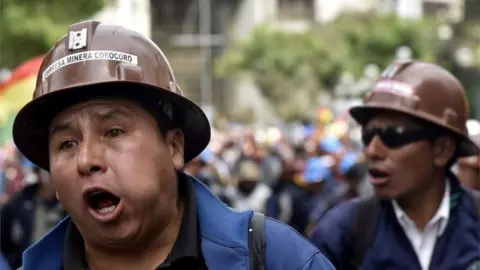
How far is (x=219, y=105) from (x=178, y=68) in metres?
3.40

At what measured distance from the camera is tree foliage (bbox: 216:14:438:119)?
46875 millimetres

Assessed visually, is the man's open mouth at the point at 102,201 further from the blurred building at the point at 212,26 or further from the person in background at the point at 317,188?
the blurred building at the point at 212,26

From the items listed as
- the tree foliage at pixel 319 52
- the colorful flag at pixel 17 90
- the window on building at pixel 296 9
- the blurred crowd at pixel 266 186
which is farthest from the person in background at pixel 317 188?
the window on building at pixel 296 9

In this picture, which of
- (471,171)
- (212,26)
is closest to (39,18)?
(471,171)

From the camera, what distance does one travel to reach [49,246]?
2.84 meters

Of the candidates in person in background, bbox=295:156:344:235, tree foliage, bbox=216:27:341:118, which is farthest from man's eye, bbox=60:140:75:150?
tree foliage, bbox=216:27:341:118

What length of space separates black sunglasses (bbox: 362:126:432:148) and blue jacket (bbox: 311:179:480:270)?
29 cm

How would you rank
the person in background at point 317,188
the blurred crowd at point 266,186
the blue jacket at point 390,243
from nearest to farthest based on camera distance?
the blue jacket at point 390,243 → the blurred crowd at point 266,186 → the person in background at point 317,188

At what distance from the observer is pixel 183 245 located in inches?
107

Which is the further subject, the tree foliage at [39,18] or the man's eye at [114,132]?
the tree foliage at [39,18]

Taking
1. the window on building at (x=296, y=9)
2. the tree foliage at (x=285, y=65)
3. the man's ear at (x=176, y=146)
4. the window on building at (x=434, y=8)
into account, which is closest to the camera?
the man's ear at (x=176, y=146)

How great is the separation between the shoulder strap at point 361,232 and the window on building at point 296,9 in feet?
195

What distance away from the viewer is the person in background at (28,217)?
728 centimetres

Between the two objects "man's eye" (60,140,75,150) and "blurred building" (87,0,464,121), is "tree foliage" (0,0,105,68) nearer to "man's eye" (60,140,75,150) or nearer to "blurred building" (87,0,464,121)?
"man's eye" (60,140,75,150)
